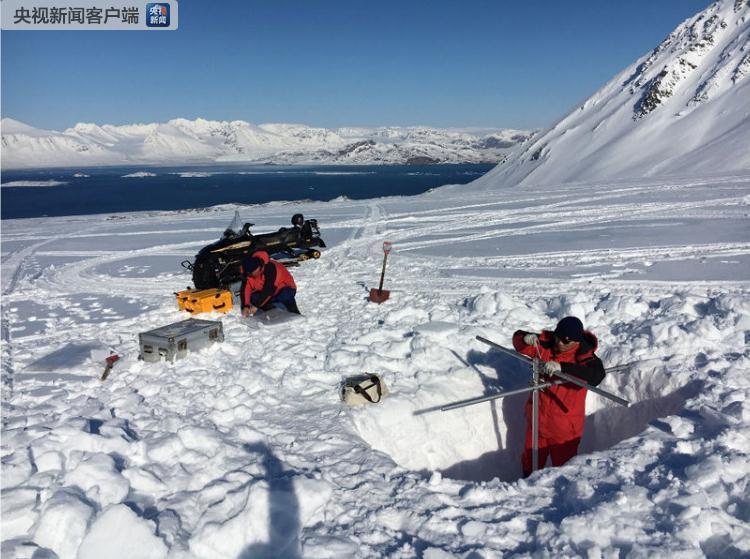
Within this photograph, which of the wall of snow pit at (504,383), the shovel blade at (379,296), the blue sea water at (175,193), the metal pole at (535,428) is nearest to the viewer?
the metal pole at (535,428)

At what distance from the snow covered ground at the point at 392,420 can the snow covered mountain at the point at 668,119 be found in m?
22.9

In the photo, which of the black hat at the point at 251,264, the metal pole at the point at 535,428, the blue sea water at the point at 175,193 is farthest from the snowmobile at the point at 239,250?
the blue sea water at the point at 175,193

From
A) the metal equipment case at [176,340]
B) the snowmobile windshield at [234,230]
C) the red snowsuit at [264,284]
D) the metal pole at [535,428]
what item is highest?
the snowmobile windshield at [234,230]

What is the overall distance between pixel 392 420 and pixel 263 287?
323 cm

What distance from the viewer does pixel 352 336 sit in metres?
6.53

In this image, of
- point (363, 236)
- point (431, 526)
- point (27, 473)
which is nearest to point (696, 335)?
point (431, 526)

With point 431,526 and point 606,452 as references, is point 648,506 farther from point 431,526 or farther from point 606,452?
point 431,526

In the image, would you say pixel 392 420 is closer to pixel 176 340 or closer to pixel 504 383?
pixel 504 383

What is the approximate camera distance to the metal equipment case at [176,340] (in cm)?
574

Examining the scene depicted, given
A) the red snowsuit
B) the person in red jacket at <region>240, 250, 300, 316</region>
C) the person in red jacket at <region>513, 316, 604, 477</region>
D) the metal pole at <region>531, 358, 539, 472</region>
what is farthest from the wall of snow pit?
the red snowsuit

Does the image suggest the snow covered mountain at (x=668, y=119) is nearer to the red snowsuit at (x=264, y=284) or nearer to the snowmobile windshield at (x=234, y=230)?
the snowmobile windshield at (x=234, y=230)

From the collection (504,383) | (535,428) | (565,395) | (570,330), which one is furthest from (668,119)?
(535,428)

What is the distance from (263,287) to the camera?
24.1 feet

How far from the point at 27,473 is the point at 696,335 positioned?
6.21 meters
